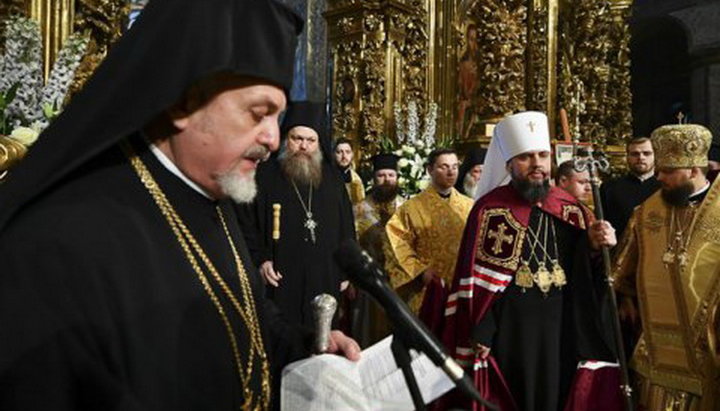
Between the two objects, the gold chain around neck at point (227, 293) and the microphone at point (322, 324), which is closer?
the gold chain around neck at point (227, 293)

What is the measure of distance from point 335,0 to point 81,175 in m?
8.86

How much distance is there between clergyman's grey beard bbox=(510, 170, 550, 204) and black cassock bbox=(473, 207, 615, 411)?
273 mm

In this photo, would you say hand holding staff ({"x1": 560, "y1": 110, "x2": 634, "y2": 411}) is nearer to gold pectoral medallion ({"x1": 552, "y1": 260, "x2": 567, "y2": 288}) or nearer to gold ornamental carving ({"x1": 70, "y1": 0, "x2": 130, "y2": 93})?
gold pectoral medallion ({"x1": 552, "y1": 260, "x2": 567, "y2": 288})

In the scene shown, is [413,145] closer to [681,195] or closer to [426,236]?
[426,236]

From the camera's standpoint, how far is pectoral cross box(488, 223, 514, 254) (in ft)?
14.8

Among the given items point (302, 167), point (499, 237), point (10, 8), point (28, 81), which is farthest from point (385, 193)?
point (28, 81)

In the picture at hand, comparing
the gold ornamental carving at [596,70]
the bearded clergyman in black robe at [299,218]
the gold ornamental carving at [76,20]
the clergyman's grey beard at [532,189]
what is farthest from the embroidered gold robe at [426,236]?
the gold ornamental carving at [596,70]


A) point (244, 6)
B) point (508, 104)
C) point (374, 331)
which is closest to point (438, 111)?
point (508, 104)

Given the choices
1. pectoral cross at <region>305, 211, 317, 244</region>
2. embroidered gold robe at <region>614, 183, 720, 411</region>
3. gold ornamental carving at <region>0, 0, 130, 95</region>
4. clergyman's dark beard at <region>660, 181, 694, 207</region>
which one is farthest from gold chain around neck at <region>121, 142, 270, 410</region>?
gold ornamental carving at <region>0, 0, 130, 95</region>

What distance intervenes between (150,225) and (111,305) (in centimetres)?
27

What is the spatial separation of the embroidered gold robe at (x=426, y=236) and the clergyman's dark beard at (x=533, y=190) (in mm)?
1363

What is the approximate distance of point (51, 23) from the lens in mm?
5738

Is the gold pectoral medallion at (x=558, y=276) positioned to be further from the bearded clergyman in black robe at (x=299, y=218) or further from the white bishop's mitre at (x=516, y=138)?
the bearded clergyman in black robe at (x=299, y=218)

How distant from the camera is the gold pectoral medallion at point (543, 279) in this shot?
4402 millimetres
